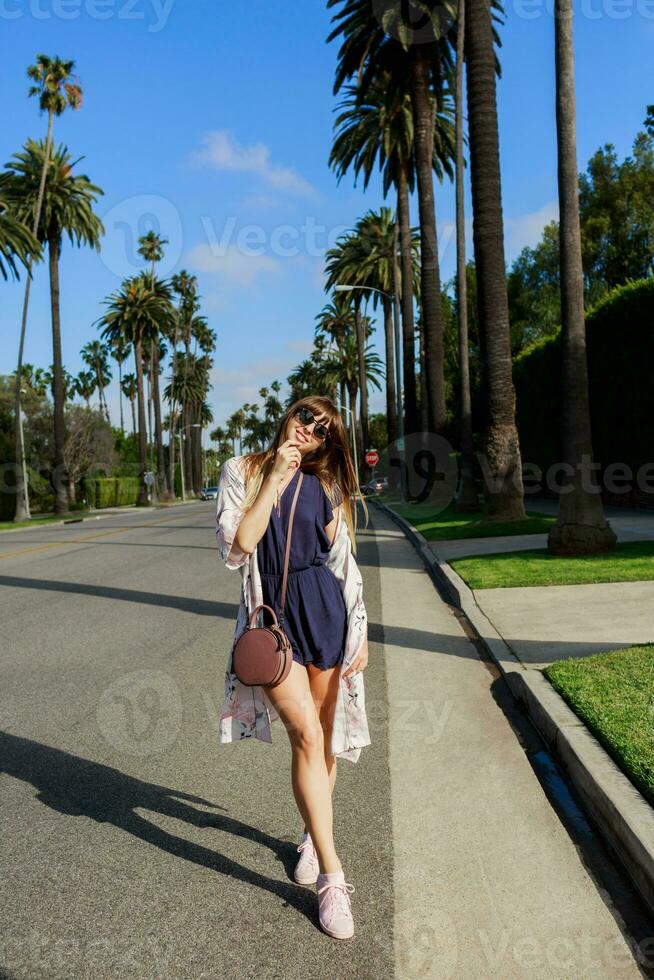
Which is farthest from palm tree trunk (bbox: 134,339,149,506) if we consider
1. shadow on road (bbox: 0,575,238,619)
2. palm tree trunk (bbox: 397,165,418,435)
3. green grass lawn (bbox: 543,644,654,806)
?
green grass lawn (bbox: 543,644,654,806)

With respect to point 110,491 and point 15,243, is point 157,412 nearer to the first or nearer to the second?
point 110,491

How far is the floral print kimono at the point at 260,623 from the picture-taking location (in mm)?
3512

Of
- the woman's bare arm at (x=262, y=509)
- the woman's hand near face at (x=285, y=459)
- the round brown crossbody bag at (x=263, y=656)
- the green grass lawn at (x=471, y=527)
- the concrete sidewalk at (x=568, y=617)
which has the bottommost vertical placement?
the concrete sidewalk at (x=568, y=617)

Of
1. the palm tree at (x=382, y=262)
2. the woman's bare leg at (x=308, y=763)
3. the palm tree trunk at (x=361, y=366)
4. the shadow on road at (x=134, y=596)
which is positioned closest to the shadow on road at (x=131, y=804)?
the woman's bare leg at (x=308, y=763)

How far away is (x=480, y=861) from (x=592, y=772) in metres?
0.89

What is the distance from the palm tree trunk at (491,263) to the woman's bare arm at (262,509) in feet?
53.5

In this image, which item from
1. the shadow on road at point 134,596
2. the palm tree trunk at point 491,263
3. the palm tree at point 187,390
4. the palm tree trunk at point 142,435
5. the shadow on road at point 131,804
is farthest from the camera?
the palm tree at point 187,390

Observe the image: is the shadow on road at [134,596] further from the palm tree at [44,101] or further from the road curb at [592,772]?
the palm tree at [44,101]

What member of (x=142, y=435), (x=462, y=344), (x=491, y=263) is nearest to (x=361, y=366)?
(x=142, y=435)

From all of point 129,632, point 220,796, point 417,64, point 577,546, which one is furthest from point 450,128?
point 220,796

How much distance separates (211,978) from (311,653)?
1141 mm

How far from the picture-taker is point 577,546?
44.2 feet

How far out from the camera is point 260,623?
3521 mm

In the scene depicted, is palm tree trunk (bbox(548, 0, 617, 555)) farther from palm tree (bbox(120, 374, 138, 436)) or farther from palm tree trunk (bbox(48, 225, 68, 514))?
palm tree (bbox(120, 374, 138, 436))
